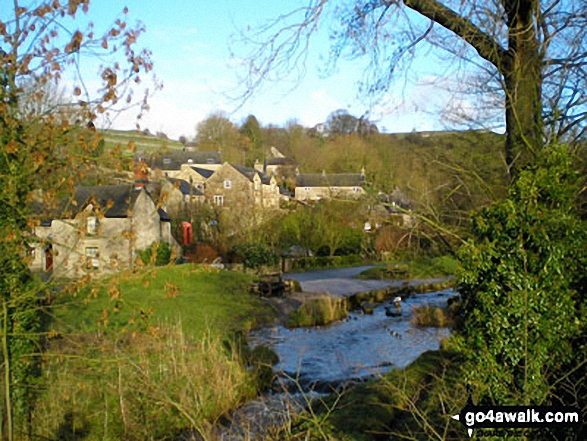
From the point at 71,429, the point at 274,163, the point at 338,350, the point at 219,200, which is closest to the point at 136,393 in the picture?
the point at 71,429

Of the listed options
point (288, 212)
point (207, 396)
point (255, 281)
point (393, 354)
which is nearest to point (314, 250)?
point (288, 212)

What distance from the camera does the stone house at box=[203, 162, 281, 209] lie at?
116ft

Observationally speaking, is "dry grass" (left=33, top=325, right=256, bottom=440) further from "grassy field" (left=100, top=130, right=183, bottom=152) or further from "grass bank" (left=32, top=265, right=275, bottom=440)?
"grassy field" (left=100, top=130, right=183, bottom=152)

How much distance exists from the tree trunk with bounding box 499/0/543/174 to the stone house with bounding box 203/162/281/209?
95.7ft

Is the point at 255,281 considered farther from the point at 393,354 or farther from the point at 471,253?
the point at 471,253

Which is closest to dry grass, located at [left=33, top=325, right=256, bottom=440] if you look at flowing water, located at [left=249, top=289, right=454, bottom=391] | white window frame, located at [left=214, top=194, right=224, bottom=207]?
flowing water, located at [left=249, top=289, right=454, bottom=391]

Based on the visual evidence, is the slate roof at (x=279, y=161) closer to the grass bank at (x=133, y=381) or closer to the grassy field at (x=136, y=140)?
the grass bank at (x=133, y=381)

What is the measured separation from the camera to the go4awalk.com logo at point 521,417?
381 cm

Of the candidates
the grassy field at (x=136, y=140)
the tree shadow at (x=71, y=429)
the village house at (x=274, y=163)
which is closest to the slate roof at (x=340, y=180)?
the grassy field at (x=136, y=140)

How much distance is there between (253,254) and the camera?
32.3 meters

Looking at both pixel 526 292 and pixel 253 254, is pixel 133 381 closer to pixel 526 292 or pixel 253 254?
pixel 526 292

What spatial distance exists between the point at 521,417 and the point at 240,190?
32.7 meters

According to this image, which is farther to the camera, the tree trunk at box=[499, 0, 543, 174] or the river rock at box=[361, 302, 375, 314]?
the river rock at box=[361, 302, 375, 314]

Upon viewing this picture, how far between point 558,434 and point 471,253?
4.54 feet
